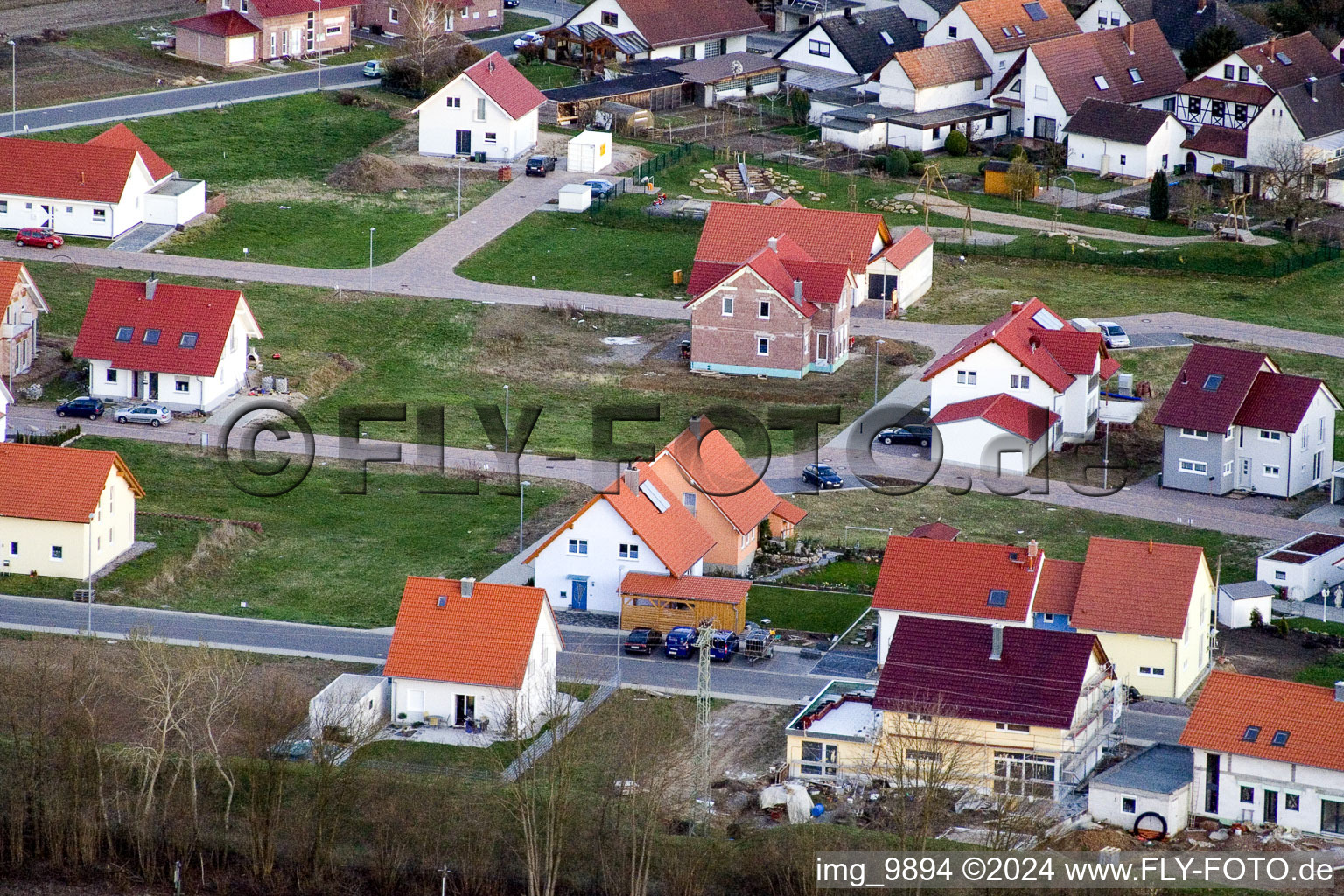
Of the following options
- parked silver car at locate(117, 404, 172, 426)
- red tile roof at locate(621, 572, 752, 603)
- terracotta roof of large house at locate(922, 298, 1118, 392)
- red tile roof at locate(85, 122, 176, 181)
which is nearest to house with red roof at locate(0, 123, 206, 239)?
red tile roof at locate(85, 122, 176, 181)

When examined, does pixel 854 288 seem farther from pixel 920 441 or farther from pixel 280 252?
pixel 280 252

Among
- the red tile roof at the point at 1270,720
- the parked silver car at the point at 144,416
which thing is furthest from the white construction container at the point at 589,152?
the red tile roof at the point at 1270,720

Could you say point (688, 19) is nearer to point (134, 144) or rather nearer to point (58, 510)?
point (134, 144)

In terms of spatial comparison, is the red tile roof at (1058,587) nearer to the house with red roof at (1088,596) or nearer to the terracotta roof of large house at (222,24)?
Result: the house with red roof at (1088,596)

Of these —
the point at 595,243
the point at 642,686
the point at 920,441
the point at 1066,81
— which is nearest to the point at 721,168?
the point at 595,243

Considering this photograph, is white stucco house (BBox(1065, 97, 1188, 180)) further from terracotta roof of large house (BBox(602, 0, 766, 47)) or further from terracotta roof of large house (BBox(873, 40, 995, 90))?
terracotta roof of large house (BBox(602, 0, 766, 47))
